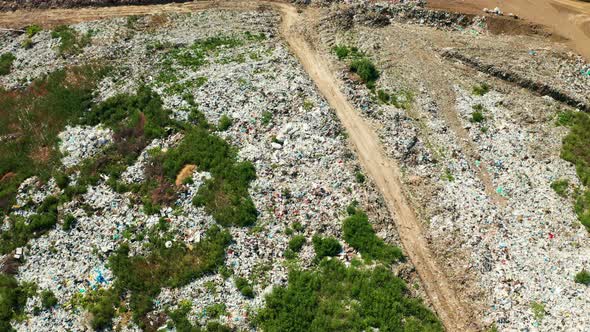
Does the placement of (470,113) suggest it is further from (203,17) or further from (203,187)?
(203,17)

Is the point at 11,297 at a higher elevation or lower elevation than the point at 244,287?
lower

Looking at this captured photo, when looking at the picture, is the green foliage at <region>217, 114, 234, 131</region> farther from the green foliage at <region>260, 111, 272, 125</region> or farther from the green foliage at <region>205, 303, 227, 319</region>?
the green foliage at <region>205, 303, 227, 319</region>

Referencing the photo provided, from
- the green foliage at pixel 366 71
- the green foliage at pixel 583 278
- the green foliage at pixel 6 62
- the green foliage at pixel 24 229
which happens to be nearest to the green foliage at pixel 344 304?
the green foliage at pixel 583 278

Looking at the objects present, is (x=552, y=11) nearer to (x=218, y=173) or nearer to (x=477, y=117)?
(x=477, y=117)

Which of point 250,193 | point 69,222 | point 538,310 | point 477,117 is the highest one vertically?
point 477,117

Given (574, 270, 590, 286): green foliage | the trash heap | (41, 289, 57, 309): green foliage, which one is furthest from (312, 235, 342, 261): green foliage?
(41, 289, 57, 309): green foliage

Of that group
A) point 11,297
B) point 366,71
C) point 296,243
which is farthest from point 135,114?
point 366,71
